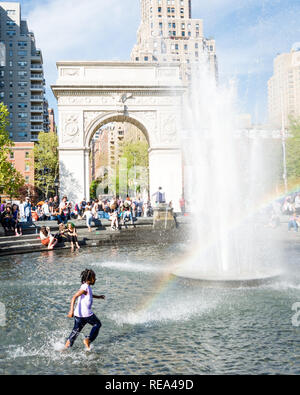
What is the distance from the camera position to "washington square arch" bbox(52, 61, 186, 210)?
95.8ft

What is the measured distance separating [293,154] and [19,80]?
50919 mm

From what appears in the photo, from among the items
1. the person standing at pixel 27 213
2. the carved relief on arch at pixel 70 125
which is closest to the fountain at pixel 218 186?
the person standing at pixel 27 213

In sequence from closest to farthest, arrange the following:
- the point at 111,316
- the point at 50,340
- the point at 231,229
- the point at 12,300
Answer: the point at 50,340
the point at 111,316
the point at 12,300
the point at 231,229

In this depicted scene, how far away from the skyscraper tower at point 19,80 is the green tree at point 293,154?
148ft

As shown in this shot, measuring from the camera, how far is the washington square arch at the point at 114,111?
29.2 m

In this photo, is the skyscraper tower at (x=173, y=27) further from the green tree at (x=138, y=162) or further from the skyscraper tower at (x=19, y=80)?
the green tree at (x=138, y=162)

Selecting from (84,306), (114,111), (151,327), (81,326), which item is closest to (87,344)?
(81,326)

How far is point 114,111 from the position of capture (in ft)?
96.7

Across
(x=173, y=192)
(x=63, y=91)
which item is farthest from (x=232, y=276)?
(x=63, y=91)

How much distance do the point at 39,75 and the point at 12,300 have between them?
72561mm

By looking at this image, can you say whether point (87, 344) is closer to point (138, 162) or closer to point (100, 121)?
point (100, 121)

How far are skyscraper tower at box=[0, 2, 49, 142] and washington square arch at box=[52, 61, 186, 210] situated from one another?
43.9m

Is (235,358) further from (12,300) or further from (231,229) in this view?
(231,229)

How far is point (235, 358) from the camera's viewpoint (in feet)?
14.0
